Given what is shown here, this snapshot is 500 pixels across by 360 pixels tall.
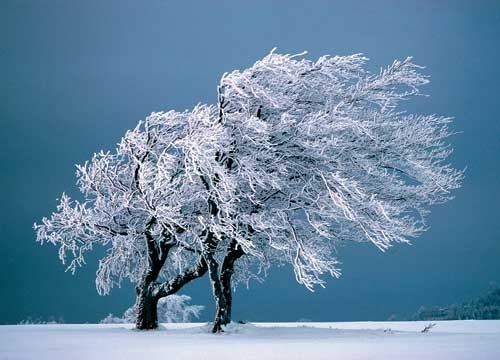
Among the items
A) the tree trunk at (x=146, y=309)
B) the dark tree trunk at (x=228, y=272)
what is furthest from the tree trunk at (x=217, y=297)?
the tree trunk at (x=146, y=309)

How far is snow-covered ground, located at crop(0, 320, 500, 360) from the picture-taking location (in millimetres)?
12203

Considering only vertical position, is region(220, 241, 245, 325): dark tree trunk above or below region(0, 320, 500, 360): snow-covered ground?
above

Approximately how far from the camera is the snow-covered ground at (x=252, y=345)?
→ 40.0 feet

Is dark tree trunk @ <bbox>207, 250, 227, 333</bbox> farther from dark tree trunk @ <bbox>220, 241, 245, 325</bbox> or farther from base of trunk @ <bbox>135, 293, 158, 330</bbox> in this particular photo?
base of trunk @ <bbox>135, 293, 158, 330</bbox>

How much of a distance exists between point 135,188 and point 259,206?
362 centimetres

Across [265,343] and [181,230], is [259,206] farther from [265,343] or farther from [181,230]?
[265,343]

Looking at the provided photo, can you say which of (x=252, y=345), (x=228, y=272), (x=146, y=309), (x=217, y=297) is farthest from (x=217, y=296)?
(x=252, y=345)

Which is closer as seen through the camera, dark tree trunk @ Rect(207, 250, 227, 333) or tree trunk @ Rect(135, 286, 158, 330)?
dark tree trunk @ Rect(207, 250, 227, 333)

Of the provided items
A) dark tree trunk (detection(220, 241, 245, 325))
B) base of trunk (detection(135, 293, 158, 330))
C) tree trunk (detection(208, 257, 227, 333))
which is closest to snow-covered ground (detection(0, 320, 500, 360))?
tree trunk (detection(208, 257, 227, 333))

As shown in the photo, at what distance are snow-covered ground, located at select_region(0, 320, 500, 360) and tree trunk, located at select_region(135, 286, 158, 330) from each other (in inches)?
37.5

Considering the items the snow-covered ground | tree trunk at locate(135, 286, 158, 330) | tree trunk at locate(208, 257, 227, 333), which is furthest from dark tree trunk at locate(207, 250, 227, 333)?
tree trunk at locate(135, 286, 158, 330)

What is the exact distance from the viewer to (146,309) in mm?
20500

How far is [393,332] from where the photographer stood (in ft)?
63.2

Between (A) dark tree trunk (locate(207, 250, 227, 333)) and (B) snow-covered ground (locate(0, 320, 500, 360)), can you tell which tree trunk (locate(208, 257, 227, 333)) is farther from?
(B) snow-covered ground (locate(0, 320, 500, 360))
